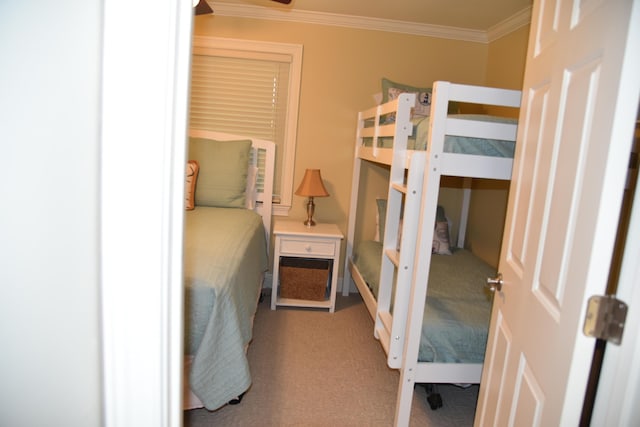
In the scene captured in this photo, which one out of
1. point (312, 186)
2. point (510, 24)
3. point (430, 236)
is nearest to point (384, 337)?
point (430, 236)

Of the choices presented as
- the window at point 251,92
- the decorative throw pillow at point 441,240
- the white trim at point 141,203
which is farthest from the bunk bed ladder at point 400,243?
the window at point 251,92

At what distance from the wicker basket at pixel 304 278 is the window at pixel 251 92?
0.59m

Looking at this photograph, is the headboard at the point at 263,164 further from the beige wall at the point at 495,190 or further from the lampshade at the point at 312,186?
the beige wall at the point at 495,190

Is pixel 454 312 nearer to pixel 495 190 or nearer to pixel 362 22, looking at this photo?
pixel 495 190

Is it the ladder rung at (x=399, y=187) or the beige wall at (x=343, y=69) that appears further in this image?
the beige wall at (x=343, y=69)

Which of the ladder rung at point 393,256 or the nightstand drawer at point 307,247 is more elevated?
the ladder rung at point 393,256

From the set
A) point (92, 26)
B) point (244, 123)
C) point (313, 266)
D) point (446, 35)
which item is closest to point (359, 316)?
point (313, 266)

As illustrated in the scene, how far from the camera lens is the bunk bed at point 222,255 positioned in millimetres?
1596

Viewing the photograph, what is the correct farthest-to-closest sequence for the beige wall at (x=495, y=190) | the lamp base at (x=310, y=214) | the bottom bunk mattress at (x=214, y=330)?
1. the lamp base at (x=310, y=214)
2. the beige wall at (x=495, y=190)
3. the bottom bunk mattress at (x=214, y=330)

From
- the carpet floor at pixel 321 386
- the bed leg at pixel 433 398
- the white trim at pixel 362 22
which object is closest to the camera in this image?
the carpet floor at pixel 321 386

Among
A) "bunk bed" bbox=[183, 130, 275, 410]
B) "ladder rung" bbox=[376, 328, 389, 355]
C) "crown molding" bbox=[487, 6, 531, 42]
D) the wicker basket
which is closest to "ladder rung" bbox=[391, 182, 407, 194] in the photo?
"ladder rung" bbox=[376, 328, 389, 355]

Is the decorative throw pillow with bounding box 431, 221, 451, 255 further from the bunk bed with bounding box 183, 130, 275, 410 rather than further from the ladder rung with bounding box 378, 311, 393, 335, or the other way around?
the bunk bed with bounding box 183, 130, 275, 410

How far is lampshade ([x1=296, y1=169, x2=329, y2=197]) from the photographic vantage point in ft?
10.4

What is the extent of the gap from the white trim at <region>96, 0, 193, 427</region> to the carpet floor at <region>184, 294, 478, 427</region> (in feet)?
4.87
